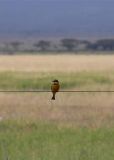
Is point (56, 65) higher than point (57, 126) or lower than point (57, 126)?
higher

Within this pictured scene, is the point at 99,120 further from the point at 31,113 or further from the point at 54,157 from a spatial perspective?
the point at 54,157

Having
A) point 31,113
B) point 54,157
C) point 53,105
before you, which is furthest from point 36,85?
point 54,157

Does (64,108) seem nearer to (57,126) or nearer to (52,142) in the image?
(57,126)

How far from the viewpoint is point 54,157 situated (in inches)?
390

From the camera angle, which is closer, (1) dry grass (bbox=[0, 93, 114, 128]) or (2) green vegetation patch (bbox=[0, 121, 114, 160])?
(2) green vegetation patch (bbox=[0, 121, 114, 160])

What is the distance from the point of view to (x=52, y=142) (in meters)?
11.2

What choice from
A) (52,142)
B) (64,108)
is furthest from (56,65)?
(52,142)

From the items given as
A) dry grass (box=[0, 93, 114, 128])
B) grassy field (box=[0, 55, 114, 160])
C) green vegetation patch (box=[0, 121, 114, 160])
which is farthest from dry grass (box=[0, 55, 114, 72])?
green vegetation patch (box=[0, 121, 114, 160])

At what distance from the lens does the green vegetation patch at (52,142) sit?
10016 mm

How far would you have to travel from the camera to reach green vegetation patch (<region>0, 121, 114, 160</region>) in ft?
32.9

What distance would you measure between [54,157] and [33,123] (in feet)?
11.6

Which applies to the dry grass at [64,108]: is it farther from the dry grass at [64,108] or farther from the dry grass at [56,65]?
the dry grass at [56,65]

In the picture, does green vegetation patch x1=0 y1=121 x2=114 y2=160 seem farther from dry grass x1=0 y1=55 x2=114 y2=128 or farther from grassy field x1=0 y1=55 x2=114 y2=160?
dry grass x1=0 y1=55 x2=114 y2=128

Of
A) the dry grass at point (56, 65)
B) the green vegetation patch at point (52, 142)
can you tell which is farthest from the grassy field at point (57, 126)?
the dry grass at point (56, 65)
